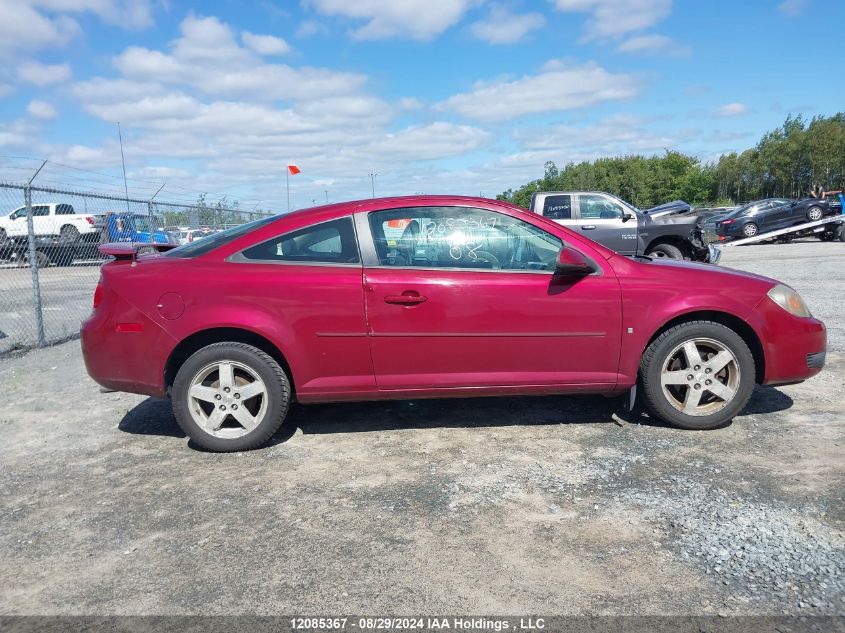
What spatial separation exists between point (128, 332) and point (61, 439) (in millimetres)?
1082

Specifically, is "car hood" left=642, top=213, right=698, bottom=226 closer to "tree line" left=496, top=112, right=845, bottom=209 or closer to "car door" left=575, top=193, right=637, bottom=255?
"car door" left=575, top=193, right=637, bottom=255

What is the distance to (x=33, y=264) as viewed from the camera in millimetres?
7742

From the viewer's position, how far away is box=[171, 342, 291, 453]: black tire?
13.6ft

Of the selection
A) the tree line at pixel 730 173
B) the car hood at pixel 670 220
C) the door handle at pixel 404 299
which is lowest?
the door handle at pixel 404 299

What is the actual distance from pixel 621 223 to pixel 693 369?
30.3 feet

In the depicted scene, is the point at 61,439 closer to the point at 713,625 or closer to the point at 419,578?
the point at 419,578

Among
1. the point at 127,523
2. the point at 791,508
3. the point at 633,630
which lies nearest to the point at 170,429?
the point at 127,523

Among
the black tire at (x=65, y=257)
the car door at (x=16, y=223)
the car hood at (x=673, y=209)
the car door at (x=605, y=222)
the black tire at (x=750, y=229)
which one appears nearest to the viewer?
the car door at (x=16, y=223)

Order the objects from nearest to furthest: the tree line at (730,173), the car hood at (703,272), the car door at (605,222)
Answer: the car hood at (703,272)
the car door at (605,222)
the tree line at (730,173)

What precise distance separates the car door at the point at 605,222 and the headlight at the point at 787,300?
8572 millimetres

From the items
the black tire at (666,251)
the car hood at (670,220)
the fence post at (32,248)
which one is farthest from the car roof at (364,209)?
the black tire at (666,251)

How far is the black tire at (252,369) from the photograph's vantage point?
13.6 ft

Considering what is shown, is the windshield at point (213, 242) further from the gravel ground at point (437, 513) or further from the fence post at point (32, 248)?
the fence post at point (32, 248)

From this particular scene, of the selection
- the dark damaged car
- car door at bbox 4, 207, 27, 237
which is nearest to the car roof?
car door at bbox 4, 207, 27, 237
